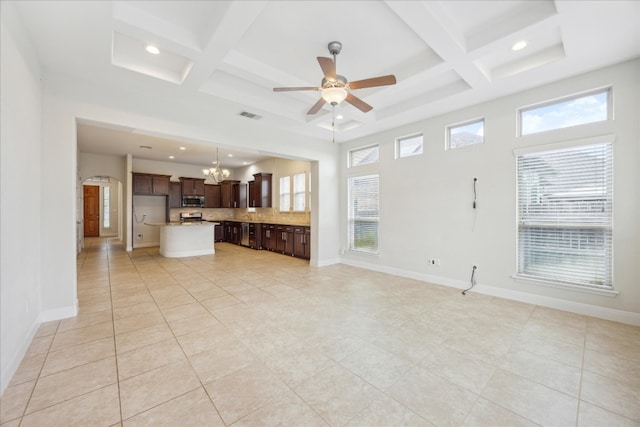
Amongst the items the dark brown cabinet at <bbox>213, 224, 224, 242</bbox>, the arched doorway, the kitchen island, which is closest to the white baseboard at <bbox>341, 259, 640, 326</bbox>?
the kitchen island

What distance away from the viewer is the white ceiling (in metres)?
2.41

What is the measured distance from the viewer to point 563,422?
1.66 metres

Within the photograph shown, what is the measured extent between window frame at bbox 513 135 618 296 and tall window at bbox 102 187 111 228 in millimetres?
15830

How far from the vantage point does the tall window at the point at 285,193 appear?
873cm

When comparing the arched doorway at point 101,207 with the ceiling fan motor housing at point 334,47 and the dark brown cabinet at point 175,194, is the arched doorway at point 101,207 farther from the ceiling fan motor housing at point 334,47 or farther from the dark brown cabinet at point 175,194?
the ceiling fan motor housing at point 334,47

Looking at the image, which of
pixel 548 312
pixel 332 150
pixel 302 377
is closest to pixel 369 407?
pixel 302 377

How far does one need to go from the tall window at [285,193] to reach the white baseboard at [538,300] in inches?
179

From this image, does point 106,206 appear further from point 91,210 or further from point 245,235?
point 245,235

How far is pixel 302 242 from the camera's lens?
7.18 meters

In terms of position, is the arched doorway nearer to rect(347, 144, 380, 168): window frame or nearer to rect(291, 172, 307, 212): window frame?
rect(291, 172, 307, 212): window frame

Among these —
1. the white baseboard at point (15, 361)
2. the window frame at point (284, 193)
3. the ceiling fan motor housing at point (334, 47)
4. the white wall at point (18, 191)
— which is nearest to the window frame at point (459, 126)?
the ceiling fan motor housing at point (334, 47)

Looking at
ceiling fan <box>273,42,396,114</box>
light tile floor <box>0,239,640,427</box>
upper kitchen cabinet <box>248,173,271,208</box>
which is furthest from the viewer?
upper kitchen cabinet <box>248,173,271,208</box>

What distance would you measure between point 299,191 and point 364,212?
281 cm

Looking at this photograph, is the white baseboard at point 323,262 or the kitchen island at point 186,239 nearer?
the white baseboard at point 323,262
